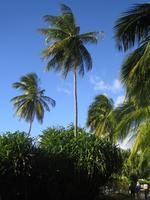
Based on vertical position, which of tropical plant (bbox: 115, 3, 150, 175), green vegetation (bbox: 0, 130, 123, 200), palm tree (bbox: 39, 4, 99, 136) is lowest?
green vegetation (bbox: 0, 130, 123, 200)

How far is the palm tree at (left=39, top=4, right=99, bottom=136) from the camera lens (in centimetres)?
3847

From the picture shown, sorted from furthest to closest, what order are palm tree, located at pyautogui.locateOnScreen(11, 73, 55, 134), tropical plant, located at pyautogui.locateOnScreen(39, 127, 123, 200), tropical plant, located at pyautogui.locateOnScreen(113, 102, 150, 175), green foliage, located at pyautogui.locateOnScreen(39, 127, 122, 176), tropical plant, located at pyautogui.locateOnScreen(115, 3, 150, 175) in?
palm tree, located at pyautogui.locateOnScreen(11, 73, 55, 134) < green foliage, located at pyautogui.locateOnScreen(39, 127, 122, 176) < tropical plant, located at pyautogui.locateOnScreen(39, 127, 123, 200) < tropical plant, located at pyautogui.locateOnScreen(113, 102, 150, 175) < tropical plant, located at pyautogui.locateOnScreen(115, 3, 150, 175)

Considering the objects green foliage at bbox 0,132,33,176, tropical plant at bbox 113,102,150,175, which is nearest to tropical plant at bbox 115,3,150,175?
tropical plant at bbox 113,102,150,175

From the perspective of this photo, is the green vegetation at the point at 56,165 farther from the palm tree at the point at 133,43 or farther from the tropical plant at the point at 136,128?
the palm tree at the point at 133,43

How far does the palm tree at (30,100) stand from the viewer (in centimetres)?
5550

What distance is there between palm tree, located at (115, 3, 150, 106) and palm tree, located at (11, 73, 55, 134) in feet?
116

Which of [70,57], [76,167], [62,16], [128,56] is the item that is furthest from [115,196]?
[128,56]

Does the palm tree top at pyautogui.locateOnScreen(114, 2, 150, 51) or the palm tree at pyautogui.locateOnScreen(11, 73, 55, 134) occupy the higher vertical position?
the palm tree at pyautogui.locateOnScreen(11, 73, 55, 134)

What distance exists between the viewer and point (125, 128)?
25594 mm

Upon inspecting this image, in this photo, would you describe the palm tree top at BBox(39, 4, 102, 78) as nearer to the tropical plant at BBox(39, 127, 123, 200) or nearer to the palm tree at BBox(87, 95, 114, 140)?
the tropical plant at BBox(39, 127, 123, 200)

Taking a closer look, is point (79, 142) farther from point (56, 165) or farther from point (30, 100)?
point (30, 100)

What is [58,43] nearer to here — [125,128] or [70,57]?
Result: [70,57]

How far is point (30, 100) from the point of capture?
56031mm

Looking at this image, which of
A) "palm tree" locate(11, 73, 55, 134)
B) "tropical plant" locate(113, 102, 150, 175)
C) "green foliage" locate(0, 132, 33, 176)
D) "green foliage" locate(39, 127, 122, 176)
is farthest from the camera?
"palm tree" locate(11, 73, 55, 134)
